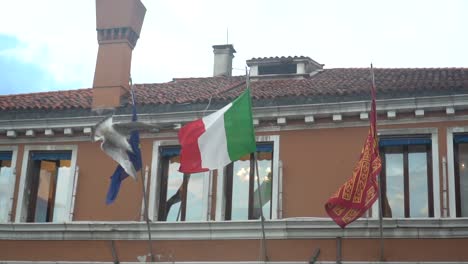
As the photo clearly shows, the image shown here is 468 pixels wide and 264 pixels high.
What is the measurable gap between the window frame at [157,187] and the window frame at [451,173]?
4.70m

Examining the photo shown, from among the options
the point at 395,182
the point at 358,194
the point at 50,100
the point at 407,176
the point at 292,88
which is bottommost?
the point at 358,194

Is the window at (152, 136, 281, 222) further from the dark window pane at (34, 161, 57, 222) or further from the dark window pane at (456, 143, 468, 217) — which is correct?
the dark window pane at (456, 143, 468, 217)

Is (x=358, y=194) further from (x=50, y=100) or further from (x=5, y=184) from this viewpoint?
(x=5, y=184)

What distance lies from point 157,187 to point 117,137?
174 centimetres

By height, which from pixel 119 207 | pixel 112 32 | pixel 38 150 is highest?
pixel 112 32

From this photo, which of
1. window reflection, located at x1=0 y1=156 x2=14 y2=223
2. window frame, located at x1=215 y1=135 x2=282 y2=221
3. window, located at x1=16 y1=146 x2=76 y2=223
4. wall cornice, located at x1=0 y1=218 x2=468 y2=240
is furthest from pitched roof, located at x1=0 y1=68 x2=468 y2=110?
wall cornice, located at x1=0 y1=218 x2=468 y2=240

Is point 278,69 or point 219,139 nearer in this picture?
point 219,139

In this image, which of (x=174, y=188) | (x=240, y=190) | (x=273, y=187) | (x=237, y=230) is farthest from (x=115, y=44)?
(x=237, y=230)

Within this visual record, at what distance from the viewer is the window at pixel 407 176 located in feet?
51.1

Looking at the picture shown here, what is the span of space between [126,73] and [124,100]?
0.79 m

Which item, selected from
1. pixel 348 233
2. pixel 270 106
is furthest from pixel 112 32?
pixel 348 233

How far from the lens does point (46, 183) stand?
18125mm

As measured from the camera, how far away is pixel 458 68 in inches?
718

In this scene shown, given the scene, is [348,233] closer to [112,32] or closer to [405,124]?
[405,124]
